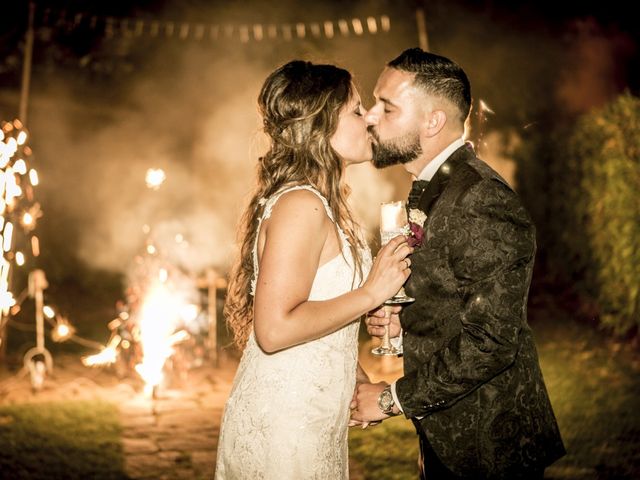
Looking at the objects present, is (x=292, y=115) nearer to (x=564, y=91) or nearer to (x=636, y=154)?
(x=636, y=154)

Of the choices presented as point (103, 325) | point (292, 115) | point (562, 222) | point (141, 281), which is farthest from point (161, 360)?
point (562, 222)

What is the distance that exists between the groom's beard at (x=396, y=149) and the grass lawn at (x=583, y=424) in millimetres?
2941

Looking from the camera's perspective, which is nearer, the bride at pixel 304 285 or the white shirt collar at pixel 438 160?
the bride at pixel 304 285

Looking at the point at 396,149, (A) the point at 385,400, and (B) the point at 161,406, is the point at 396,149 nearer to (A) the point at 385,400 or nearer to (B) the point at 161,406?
(A) the point at 385,400

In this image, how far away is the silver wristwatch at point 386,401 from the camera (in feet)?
8.89

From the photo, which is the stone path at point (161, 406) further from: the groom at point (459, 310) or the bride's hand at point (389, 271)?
the bride's hand at point (389, 271)

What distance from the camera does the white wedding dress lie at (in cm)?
279

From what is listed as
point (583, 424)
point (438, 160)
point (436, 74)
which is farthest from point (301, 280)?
point (583, 424)

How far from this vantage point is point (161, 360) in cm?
698

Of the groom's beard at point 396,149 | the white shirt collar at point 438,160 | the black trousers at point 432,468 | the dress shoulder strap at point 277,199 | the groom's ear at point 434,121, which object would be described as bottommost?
the black trousers at point 432,468

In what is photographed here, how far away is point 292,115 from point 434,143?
2.00 feet

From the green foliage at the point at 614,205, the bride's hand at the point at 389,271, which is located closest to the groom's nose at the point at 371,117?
the bride's hand at the point at 389,271

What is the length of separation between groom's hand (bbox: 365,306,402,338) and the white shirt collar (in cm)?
58

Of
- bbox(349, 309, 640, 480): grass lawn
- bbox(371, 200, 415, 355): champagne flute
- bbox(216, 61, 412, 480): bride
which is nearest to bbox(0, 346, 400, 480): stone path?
bbox(349, 309, 640, 480): grass lawn
